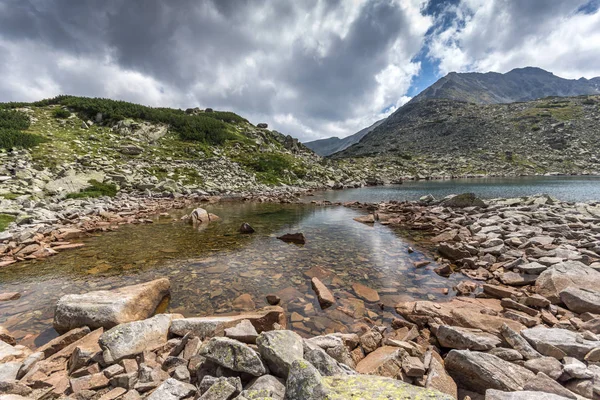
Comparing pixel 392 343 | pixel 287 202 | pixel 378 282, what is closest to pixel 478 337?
pixel 392 343

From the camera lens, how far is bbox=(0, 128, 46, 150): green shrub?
97.5 feet

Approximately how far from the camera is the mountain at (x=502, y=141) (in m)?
91.6

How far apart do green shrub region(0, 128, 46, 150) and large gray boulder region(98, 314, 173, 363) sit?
4000 cm

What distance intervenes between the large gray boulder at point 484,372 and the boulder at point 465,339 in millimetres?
760

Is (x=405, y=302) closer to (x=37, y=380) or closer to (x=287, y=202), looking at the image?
(x=37, y=380)

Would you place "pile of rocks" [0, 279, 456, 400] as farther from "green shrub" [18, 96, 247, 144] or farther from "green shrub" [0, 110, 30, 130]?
"green shrub" [18, 96, 247, 144]

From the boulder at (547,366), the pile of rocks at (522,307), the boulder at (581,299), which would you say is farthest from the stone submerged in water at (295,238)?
the boulder at (547,366)

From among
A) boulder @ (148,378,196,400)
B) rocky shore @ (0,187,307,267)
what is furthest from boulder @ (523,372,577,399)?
rocky shore @ (0,187,307,267)

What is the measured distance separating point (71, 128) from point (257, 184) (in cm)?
3345

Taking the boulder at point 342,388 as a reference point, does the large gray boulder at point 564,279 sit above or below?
below

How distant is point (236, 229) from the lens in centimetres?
1855

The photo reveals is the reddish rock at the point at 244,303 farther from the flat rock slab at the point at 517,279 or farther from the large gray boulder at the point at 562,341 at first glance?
the flat rock slab at the point at 517,279

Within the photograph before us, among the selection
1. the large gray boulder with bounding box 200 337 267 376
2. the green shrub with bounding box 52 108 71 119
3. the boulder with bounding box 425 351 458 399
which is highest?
the green shrub with bounding box 52 108 71 119

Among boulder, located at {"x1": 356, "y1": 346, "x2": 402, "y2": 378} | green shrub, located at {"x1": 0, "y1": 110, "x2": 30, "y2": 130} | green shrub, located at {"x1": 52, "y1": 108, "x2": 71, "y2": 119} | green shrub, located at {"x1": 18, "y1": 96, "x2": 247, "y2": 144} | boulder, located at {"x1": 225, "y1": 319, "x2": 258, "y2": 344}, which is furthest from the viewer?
green shrub, located at {"x1": 18, "y1": 96, "x2": 247, "y2": 144}
